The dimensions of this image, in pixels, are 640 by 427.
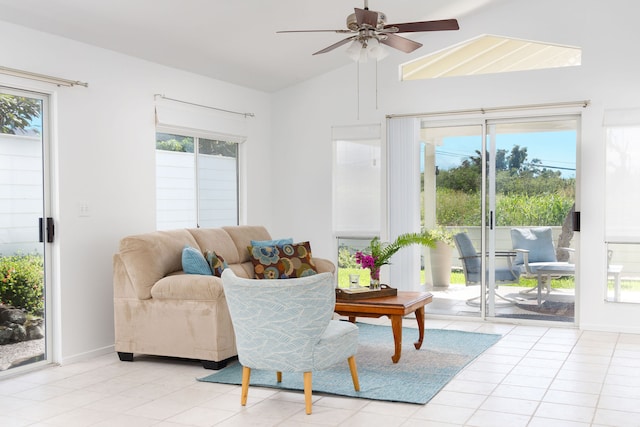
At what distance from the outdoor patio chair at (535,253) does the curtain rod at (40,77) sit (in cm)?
429

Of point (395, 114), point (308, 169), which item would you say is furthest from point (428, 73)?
point (308, 169)

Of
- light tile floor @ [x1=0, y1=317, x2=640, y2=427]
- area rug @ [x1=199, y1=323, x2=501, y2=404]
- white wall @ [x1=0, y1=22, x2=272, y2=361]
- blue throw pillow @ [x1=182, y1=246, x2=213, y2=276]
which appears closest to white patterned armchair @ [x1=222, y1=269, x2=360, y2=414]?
light tile floor @ [x1=0, y1=317, x2=640, y2=427]

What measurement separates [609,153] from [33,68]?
16.5ft

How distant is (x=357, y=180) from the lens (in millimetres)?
7320

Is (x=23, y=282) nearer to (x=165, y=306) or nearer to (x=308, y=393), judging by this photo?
(x=165, y=306)

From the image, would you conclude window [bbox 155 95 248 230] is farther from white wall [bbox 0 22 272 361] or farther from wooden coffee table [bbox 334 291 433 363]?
wooden coffee table [bbox 334 291 433 363]

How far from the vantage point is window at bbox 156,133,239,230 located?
6070 millimetres

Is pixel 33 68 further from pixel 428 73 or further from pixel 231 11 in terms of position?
pixel 428 73

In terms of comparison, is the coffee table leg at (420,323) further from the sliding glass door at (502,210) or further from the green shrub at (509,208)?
the green shrub at (509,208)

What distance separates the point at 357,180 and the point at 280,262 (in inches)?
70.5

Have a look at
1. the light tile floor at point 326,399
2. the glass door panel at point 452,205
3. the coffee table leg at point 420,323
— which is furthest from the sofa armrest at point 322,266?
the light tile floor at point 326,399

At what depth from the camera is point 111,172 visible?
17.6 ft

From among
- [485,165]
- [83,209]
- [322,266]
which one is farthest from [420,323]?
[83,209]

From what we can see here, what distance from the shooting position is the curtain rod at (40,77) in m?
4.48
